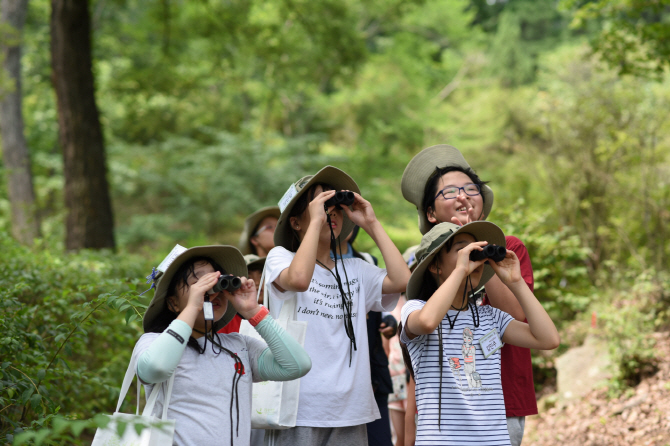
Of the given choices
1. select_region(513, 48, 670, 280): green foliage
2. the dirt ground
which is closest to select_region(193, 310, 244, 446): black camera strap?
the dirt ground

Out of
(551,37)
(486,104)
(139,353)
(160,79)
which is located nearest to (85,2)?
(160,79)

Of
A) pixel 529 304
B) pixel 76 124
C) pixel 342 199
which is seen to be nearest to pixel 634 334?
pixel 529 304

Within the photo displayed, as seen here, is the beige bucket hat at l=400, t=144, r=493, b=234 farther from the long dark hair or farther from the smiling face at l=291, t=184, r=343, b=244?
the smiling face at l=291, t=184, r=343, b=244

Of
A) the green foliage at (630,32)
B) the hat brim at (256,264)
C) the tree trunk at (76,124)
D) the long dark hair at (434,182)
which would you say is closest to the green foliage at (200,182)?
the tree trunk at (76,124)

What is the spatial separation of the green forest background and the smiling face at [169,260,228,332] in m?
0.27

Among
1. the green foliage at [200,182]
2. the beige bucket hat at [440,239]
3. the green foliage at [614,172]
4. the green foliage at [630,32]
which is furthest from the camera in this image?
the green foliage at [200,182]

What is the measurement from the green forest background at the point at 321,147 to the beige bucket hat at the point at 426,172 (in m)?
1.48

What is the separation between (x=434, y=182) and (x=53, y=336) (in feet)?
7.45

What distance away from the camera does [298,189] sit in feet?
9.22

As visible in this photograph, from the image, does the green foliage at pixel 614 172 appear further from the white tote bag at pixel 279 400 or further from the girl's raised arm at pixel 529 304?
the white tote bag at pixel 279 400

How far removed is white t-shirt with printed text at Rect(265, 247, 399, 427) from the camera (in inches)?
98.7

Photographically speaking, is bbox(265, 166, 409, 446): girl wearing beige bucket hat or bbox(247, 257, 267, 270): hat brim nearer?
bbox(265, 166, 409, 446): girl wearing beige bucket hat

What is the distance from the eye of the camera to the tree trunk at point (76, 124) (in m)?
7.97

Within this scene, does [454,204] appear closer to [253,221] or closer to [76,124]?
[253,221]
